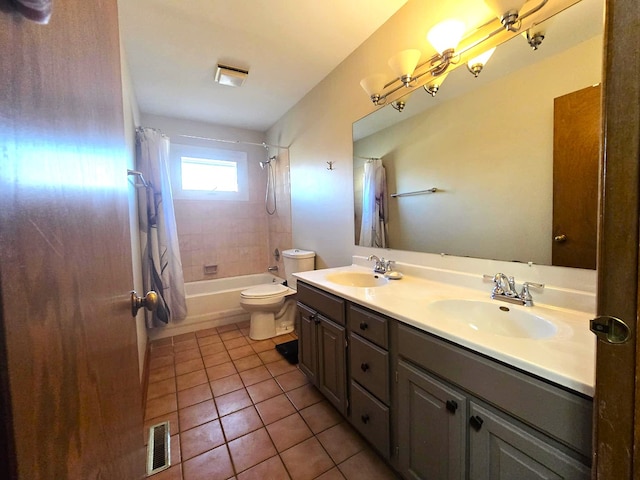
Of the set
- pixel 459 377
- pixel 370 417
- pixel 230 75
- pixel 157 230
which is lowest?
pixel 370 417

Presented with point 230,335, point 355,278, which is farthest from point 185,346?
point 355,278

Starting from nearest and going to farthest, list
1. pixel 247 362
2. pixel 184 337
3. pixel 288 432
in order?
pixel 288 432
pixel 247 362
pixel 184 337

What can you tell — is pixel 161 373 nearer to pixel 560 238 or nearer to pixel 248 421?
pixel 248 421

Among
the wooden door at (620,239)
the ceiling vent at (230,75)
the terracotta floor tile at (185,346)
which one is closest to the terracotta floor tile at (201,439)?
the terracotta floor tile at (185,346)

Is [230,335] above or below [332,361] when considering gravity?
below

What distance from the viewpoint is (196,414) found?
1.63 metres

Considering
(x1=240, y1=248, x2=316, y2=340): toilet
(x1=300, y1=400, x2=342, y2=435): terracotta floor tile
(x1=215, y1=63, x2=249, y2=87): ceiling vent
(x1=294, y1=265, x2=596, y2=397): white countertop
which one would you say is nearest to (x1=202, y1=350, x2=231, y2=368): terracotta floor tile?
(x1=240, y1=248, x2=316, y2=340): toilet

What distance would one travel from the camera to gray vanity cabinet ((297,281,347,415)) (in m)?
1.43

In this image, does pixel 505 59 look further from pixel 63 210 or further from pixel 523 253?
pixel 63 210

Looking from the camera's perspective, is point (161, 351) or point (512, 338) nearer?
point (512, 338)

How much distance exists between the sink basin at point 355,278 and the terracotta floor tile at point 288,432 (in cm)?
87

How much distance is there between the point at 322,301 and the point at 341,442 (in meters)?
0.76

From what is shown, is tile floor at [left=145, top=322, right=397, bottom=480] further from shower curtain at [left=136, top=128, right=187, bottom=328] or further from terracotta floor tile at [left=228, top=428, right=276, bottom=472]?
shower curtain at [left=136, top=128, right=187, bottom=328]

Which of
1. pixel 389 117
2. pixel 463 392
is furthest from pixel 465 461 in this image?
pixel 389 117
